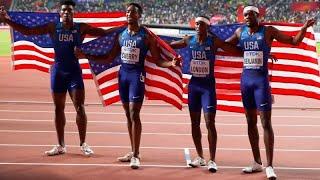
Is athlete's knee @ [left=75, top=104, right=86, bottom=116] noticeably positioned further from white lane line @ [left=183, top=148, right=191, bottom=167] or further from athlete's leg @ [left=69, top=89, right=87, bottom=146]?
white lane line @ [left=183, top=148, right=191, bottom=167]

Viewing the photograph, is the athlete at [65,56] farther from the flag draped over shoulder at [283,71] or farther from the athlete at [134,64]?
the flag draped over shoulder at [283,71]

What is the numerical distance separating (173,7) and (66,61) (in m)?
32.6

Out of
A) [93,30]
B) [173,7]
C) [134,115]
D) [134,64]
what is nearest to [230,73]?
[134,64]

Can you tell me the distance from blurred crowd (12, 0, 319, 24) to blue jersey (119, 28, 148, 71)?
30.9 meters

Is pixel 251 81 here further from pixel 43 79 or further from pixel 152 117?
pixel 43 79

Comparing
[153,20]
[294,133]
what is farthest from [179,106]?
[153,20]

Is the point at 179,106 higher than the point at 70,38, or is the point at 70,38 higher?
the point at 70,38

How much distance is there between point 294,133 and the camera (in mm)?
9719

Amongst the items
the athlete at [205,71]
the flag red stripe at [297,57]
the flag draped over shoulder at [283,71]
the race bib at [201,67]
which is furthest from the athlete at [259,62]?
the flag red stripe at [297,57]

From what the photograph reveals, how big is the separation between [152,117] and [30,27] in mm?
3888

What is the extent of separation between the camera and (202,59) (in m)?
6.85

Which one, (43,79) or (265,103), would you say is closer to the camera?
(265,103)

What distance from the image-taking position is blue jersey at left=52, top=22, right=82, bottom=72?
7465mm

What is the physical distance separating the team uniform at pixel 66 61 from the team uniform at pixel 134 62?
70cm
